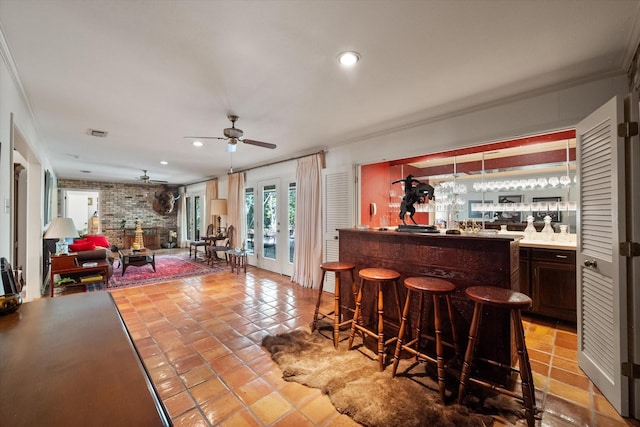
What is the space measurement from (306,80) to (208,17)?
0.90 metres

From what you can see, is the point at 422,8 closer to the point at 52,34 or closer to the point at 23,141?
the point at 52,34

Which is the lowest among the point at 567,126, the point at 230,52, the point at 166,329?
the point at 166,329

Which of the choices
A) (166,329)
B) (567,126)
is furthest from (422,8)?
(166,329)

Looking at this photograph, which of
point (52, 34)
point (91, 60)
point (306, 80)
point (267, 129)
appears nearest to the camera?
point (52, 34)

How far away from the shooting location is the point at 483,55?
1918 millimetres

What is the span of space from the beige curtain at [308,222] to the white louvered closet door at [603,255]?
312cm

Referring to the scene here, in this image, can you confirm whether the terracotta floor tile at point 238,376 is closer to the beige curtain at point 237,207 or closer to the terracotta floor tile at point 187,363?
the terracotta floor tile at point 187,363

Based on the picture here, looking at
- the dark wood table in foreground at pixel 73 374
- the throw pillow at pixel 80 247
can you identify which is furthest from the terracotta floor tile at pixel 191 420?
the throw pillow at pixel 80 247

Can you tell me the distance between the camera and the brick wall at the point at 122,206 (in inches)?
340

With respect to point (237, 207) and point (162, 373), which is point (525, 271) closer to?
point (162, 373)

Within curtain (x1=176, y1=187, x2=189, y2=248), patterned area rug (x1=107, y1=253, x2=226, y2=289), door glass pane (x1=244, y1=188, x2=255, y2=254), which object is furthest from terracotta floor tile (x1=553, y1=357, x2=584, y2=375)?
curtain (x1=176, y1=187, x2=189, y2=248)

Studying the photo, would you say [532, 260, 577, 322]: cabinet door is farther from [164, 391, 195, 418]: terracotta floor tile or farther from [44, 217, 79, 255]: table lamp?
[44, 217, 79, 255]: table lamp

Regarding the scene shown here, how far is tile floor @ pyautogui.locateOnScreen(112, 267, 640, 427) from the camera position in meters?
1.64

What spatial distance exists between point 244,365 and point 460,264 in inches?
76.2
